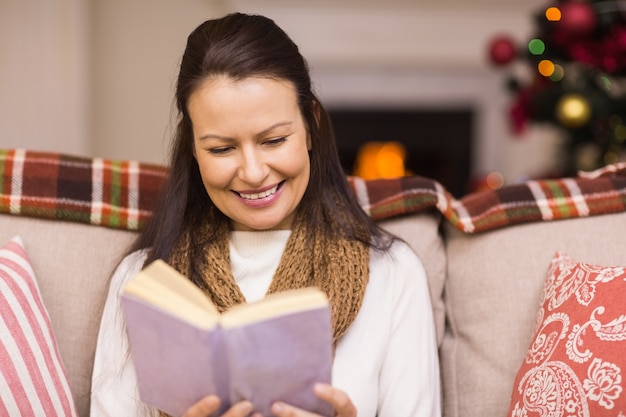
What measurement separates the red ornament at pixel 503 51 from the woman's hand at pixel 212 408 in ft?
5.76

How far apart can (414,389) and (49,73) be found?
Answer: 2.23 m

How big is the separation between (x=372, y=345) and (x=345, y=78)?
2424mm

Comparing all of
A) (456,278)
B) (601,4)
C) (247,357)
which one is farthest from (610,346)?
(601,4)

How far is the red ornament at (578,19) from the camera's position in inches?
81.7

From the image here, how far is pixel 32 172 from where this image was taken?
1.51m

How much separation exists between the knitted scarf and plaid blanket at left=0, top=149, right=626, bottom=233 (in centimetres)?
23

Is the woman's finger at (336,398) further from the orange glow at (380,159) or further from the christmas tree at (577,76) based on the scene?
the orange glow at (380,159)

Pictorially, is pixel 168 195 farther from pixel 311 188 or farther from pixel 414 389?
pixel 414 389

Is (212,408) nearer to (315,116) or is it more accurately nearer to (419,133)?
(315,116)

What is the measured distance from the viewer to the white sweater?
47.8 inches

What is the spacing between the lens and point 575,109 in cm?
223

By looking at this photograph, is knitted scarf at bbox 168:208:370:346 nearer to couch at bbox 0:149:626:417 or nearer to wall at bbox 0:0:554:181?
couch at bbox 0:149:626:417

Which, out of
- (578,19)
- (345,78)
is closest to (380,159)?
(345,78)

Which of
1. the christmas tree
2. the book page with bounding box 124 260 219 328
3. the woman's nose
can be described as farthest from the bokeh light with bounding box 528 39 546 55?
the book page with bounding box 124 260 219 328
